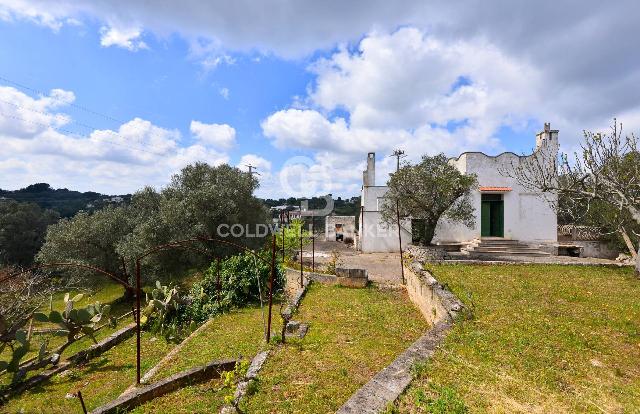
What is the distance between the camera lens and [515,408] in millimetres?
3654

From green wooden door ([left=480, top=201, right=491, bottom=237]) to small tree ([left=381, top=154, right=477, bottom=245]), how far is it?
2454 mm

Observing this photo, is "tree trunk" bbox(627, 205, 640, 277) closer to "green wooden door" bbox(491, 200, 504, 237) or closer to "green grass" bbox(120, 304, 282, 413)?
"green grass" bbox(120, 304, 282, 413)

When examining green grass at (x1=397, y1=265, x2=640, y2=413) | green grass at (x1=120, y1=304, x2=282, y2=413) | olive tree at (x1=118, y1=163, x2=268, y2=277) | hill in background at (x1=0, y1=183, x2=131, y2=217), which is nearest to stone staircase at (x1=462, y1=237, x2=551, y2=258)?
green grass at (x1=397, y1=265, x2=640, y2=413)

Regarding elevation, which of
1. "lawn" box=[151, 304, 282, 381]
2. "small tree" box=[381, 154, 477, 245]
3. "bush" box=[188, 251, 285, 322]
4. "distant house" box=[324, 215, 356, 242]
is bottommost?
"lawn" box=[151, 304, 282, 381]

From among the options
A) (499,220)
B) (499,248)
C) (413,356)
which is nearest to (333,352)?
(413,356)

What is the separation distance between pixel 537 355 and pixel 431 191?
11.9m

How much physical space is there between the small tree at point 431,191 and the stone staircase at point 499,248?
142 centimetres

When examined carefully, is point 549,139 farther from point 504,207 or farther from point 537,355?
point 537,355

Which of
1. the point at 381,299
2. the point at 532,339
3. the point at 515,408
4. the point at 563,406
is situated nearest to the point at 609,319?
the point at 532,339

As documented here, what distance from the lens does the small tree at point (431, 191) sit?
15.9 meters

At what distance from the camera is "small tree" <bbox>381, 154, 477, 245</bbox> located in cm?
1588

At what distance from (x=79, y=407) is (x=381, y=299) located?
761 centimetres

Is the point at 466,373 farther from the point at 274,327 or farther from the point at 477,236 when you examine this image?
the point at 477,236

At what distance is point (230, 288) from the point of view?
11383 millimetres
